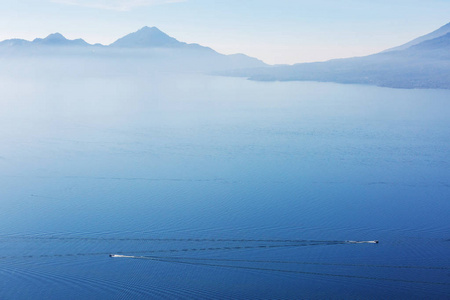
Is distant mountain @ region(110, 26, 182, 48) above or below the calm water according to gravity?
above

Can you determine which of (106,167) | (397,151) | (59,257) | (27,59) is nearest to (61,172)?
(106,167)

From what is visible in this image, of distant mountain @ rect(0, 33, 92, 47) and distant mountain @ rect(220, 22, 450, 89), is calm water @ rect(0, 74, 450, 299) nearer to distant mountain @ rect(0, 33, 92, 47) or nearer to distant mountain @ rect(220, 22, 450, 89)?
distant mountain @ rect(220, 22, 450, 89)

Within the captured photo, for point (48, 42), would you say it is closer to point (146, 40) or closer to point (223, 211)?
point (146, 40)

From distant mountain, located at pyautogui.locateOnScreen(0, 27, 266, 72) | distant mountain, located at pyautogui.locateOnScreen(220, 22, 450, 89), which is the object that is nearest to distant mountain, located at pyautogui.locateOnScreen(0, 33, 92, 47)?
distant mountain, located at pyautogui.locateOnScreen(0, 27, 266, 72)

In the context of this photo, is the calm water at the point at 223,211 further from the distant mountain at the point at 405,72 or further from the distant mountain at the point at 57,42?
the distant mountain at the point at 57,42

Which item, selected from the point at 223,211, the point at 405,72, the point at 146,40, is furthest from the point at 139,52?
the point at 223,211

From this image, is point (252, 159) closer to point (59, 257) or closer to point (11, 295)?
point (59, 257)

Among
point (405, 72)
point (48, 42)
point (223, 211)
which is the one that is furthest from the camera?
point (48, 42)

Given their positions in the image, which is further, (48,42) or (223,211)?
(48,42)
